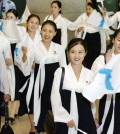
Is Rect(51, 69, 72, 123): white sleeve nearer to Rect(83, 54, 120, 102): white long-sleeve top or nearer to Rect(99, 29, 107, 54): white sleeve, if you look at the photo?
Rect(83, 54, 120, 102): white long-sleeve top

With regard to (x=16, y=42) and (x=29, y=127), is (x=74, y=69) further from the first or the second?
(x=29, y=127)

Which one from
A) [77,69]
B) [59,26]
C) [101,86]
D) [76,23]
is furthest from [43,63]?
[76,23]

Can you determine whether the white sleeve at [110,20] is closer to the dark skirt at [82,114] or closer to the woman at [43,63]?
the woman at [43,63]

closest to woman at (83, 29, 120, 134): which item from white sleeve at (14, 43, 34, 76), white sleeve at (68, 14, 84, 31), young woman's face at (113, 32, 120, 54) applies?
young woman's face at (113, 32, 120, 54)

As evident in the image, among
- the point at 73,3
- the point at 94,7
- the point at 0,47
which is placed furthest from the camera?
the point at 73,3

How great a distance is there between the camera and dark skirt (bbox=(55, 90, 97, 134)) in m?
3.13

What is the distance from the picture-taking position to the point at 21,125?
494 centimetres

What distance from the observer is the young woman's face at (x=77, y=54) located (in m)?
3.25

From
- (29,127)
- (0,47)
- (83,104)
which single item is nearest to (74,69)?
(83,104)

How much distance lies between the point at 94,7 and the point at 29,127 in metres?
2.79

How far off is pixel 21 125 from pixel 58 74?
201cm

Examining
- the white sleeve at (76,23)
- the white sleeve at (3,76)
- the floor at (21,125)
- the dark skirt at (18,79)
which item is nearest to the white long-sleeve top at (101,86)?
the white sleeve at (3,76)

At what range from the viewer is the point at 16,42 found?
4.40m

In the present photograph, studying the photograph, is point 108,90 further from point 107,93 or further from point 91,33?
point 91,33
